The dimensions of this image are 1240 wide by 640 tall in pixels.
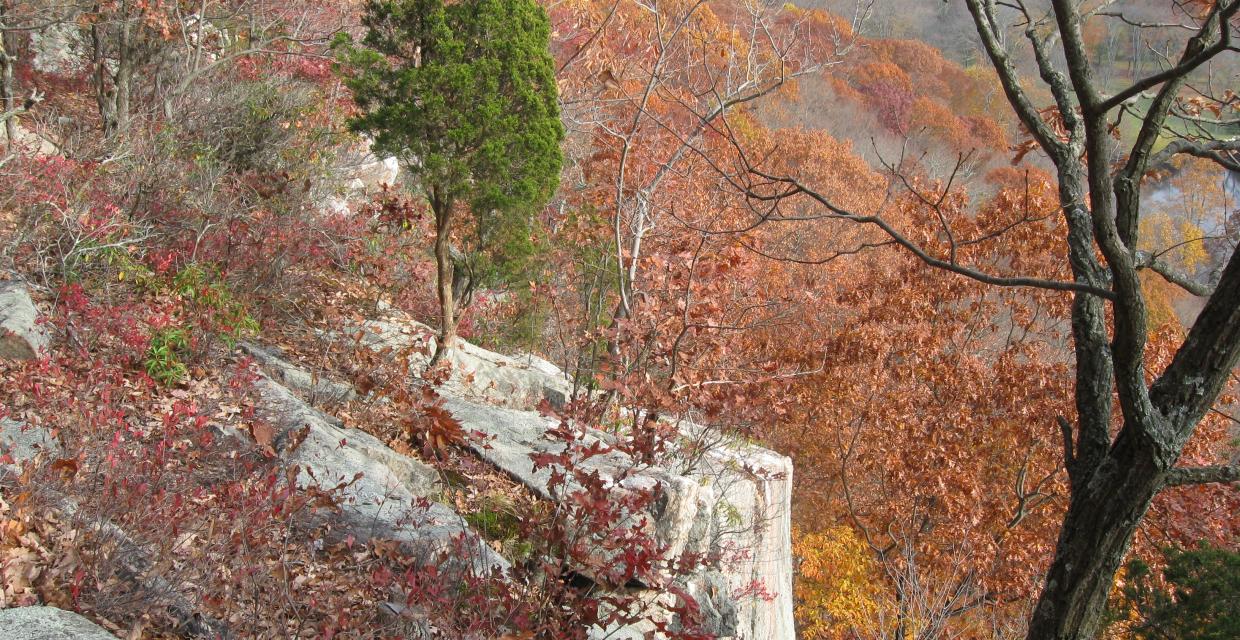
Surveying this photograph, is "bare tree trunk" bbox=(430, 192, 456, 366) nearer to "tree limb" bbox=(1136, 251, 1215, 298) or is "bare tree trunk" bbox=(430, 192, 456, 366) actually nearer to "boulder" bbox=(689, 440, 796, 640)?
"boulder" bbox=(689, 440, 796, 640)

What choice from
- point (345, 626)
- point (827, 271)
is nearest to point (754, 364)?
point (345, 626)

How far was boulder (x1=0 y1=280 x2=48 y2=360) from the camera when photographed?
528 centimetres

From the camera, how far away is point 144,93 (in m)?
9.55

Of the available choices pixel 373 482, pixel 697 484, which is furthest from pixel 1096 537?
pixel 373 482

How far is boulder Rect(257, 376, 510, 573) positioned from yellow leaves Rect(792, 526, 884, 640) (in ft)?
33.2

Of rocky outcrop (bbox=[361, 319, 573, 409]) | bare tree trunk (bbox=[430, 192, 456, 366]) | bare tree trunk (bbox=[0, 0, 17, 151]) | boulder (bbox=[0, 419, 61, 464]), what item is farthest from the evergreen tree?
bare tree trunk (bbox=[0, 0, 17, 151])

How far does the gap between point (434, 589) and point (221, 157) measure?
7.47 m

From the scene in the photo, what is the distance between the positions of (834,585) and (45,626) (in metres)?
13.4

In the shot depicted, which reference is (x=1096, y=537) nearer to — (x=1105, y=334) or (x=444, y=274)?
(x=1105, y=334)

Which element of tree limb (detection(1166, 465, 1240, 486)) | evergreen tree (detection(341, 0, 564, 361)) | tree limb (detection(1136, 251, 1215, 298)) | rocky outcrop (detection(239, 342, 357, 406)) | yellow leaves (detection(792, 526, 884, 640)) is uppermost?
evergreen tree (detection(341, 0, 564, 361))

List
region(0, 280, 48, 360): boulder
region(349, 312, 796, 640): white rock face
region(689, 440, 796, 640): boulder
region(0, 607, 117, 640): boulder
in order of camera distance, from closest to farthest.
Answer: region(0, 607, 117, 640): boulder
region(0, 280, 48, 360): boulder
region(349, 312, 796, 640): white rock face
region(689, 440, 796, 640): boulder

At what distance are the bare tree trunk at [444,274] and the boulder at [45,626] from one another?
485 centimetres

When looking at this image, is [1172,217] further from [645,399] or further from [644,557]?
[644,557]

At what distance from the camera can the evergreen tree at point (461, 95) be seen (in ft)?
22.6
